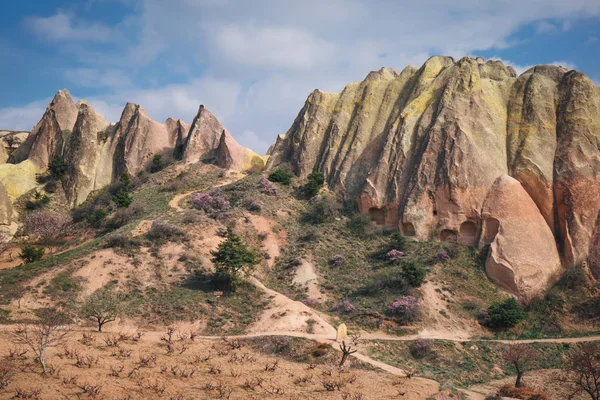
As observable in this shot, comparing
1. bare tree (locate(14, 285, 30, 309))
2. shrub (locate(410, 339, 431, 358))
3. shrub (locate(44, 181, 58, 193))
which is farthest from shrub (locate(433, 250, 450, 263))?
shrub (locate(44, 181, 58, 193))

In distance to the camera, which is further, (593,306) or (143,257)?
(143,257)

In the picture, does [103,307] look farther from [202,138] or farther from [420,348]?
[202,138]

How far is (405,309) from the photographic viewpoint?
29.6m

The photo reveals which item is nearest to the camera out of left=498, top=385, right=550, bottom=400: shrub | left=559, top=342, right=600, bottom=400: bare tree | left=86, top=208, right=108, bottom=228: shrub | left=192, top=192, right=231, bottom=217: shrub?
left=559, top=342, right=600, bottom=400: bare tree

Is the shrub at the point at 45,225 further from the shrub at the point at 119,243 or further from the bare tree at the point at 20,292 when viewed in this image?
the bare tree at the point at 20,292

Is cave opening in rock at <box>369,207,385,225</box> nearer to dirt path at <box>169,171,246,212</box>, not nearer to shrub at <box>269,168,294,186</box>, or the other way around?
shrub at <box>269,168,294,186</box>

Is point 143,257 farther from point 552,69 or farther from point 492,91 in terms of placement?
point 552,69

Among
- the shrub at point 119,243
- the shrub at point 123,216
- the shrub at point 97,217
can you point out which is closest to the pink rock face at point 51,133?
the shrub at point 97,217

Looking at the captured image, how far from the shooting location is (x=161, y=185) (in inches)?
2031

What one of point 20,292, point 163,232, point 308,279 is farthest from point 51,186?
point 308,279

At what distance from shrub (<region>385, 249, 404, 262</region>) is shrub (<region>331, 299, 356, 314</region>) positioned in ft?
18.8

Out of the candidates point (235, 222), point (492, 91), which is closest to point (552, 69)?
point (492, 91)

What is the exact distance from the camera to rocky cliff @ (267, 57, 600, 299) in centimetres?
3509

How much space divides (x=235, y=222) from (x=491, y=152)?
2252 centimetres
